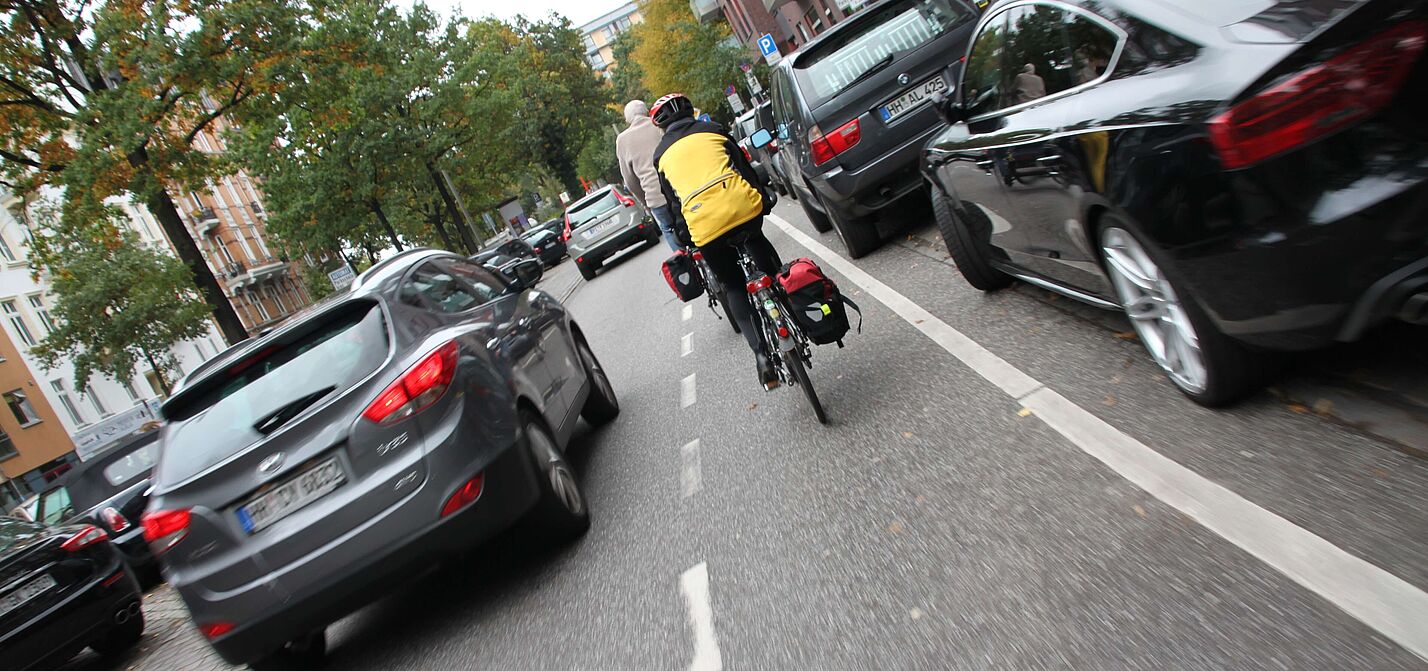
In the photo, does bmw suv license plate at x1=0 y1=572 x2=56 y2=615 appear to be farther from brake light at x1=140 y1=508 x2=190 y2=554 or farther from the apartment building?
the apartment building

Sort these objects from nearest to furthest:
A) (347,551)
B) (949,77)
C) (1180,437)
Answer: (1180,437) < (347,551) < (949,77)

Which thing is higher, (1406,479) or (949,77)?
(949,77)

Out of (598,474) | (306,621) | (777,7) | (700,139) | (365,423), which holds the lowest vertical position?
(598,474)

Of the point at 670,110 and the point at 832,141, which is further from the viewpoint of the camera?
the point at 832,141

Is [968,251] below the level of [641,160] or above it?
below

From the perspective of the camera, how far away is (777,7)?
123ft

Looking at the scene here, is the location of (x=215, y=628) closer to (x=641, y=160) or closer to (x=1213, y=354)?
(x=1213, y=354)

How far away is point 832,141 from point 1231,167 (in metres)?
5.66

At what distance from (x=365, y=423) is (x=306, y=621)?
0.83 m

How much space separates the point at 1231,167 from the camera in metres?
2.77

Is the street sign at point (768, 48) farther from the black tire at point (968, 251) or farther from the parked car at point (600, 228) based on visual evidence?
the black tire at point (968, 251)

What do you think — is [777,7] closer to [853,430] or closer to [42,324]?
[42,324]

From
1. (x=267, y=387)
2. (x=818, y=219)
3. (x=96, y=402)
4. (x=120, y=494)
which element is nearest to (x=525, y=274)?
(x=267, y=387)

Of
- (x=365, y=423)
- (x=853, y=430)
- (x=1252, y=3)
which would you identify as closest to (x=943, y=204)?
(x=853, y=430)
